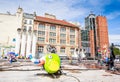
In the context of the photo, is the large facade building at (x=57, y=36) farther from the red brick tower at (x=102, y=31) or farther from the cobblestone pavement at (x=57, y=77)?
the cobblestone pavement at (x=57, y=77)

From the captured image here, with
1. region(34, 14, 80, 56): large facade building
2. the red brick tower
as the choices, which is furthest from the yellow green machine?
the red brick tower

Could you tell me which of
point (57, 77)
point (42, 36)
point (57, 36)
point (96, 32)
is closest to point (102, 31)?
point (96, 32)

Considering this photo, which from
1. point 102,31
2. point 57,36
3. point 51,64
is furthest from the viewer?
A: point 102,31

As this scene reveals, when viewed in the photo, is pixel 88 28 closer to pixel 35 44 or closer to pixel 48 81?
pixel 35 44

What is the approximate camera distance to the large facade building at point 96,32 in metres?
68.2

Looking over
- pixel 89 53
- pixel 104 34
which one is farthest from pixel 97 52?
pixel 104 34

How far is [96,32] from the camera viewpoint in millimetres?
71625

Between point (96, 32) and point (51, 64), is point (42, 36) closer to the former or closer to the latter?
point (96, 32)

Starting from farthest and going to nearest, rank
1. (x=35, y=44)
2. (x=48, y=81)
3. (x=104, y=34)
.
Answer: (x=104, y=34) → (x=35, y=44) → (x=48, y=81)

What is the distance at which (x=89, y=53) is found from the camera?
213ft

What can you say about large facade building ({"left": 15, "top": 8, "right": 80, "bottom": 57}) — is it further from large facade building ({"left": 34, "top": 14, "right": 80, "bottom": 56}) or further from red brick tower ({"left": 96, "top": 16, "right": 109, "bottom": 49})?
red brick tower ({"left": 96, "top": 16, "right": 109, "bottom": 49})

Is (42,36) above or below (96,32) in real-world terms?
below

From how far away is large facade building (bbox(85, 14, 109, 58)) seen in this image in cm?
6819

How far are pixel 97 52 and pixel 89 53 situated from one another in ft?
14.7
